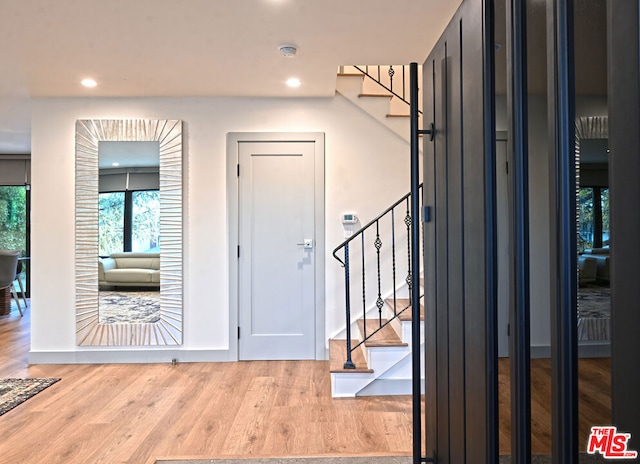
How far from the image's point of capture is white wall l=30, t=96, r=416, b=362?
12.9 feet

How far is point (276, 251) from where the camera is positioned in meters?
3.96

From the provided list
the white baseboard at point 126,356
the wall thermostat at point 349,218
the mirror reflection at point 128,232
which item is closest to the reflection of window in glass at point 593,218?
the wall thermostat at point 349,218

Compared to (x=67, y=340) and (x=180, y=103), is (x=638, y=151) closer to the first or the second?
(x=180, y=103)

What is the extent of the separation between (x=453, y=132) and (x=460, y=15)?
12.3 inches

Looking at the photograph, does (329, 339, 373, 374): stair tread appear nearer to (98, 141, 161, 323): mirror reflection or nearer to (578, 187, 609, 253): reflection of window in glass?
(98, 141, 161, 323): mirror reflection

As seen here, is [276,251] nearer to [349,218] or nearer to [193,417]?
[349,218]

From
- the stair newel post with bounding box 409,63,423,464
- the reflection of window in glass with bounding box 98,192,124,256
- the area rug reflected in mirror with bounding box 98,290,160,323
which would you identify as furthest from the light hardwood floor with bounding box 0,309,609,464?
the reflection of window in glass with bounding box 98,192,124,256

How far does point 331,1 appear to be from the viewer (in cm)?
229

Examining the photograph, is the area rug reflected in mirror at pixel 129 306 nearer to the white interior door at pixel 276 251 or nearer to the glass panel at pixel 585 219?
the white interior door at pixel 276 251

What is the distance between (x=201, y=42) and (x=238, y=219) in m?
1.63

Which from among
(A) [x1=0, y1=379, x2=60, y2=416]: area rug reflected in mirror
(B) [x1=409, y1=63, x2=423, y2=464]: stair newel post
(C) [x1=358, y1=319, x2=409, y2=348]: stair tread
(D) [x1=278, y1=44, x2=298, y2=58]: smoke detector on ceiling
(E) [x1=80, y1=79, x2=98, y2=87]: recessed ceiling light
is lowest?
(A) [x1=0, y1=379, x2=60, y2=416]: area rug reflected in mirror

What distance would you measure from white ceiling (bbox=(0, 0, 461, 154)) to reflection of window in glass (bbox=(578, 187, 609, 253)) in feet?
6.70

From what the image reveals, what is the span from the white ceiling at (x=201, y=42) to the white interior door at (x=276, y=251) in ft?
2.05

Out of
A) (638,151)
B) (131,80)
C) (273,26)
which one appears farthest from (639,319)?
(131,80)
